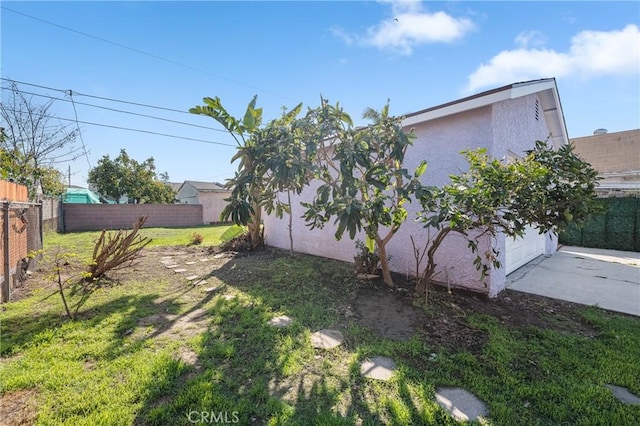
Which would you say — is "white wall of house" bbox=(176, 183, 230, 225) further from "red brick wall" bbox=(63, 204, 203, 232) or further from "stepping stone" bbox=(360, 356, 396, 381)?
"stepping stone" bbox=(360, 356, 396, 381)

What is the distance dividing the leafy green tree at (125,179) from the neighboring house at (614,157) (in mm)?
29539

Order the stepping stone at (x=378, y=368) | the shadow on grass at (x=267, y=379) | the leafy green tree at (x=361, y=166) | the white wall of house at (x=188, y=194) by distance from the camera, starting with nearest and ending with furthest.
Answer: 1. the shadow on grass at (x=267, y=379)
2. the stepping stone at (x=378, y=368)
3. the leafy green tree at (x=361, y=166)
4. the white wall of house at (x=188, y=194)

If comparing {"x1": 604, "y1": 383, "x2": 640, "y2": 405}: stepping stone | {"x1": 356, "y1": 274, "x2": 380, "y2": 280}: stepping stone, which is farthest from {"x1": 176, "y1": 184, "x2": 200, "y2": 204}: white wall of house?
{"x1": 604, "y1": 383, "x2": 640, "y2": 405}: stepping stone

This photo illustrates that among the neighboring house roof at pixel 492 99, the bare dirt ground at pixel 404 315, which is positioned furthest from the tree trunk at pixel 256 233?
the neighboring house roof at pixel 492 99

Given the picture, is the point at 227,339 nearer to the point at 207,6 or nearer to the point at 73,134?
the point at 207,6

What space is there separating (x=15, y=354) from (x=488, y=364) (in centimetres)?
541

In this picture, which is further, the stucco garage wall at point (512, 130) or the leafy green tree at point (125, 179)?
the leafy green tree at point (125, 179)

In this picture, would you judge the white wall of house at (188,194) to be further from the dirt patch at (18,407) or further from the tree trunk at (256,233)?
the dirt patch at (18,407)

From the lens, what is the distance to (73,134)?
14.7 m

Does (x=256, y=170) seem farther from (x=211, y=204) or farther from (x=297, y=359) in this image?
(x=211, y=204)

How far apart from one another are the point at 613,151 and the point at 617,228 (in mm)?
9756

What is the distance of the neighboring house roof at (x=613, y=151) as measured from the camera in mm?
15492

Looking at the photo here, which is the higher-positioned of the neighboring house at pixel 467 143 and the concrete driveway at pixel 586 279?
the neighboring house at pixel 467 143

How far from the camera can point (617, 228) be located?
1086cm
